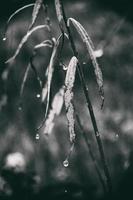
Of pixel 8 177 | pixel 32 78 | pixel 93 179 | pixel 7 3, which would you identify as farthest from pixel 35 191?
pixel 7 3

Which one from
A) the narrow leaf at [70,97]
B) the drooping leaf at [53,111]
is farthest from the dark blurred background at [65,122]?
the narrow leaf at [70,97]

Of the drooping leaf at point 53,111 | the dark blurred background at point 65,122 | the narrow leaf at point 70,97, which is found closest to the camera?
the narrow leaf at point 70,97

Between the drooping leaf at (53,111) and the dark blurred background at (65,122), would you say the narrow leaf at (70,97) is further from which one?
the dark blurred background at (65,122)

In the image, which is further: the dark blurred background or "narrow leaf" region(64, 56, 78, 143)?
the dark blurred background

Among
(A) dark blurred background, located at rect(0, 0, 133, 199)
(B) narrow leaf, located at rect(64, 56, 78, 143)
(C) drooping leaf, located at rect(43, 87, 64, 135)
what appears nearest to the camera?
(B) narrow leaf, located at rect(64, 56, 78, 143)

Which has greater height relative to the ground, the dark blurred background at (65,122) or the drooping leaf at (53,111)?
the dark blurred background at (65,122)

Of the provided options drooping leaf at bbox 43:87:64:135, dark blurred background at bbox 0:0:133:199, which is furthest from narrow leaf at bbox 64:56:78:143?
dark blurred background at bbox 0:0:133:199

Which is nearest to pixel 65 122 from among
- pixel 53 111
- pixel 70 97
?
pixel 53 111

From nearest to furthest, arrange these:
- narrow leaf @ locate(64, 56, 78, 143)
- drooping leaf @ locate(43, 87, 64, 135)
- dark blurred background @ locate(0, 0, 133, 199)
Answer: narrow leaf @ locate(64, 56, 78, 143) → drooping leaf @ locate(43, 87, 64, 135) → dark blurred background @ locate(0, 0, 133, 199)

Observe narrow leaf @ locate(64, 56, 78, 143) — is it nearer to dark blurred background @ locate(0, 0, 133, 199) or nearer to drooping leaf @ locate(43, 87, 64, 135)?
drooping leaf @ locate(43, 87, 64, 135)
